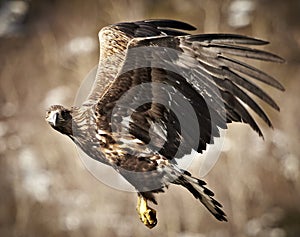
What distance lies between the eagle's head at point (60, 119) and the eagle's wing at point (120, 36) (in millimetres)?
521

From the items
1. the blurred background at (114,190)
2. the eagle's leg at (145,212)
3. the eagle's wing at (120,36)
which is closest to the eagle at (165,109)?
the eagle's leg at (145,212)

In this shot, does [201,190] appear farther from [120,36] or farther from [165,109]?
[120,36]

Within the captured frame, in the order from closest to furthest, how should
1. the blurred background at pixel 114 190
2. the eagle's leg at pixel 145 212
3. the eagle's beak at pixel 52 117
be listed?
the eagle's beak at pixel 52 117, the eagle's leg at pixel 145 212, the blurred background at pixel 114 190

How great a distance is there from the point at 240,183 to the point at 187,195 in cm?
103

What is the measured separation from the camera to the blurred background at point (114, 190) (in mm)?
14656

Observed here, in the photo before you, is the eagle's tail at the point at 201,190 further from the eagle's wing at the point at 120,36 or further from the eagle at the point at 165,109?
the eagle's wing at the point at 120,36

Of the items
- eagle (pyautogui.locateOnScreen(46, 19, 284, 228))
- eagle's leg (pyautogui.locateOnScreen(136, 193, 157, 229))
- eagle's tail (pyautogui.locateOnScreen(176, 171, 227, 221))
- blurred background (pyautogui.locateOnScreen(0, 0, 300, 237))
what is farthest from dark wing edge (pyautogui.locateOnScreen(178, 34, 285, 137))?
blurred background (pyautogui.locateOnScreen(0, 0, 300, 237))

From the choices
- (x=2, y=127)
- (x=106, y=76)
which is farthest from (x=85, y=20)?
(x=106, y=76)

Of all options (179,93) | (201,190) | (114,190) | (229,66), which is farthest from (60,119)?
(114,190)

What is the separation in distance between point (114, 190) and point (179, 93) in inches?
346

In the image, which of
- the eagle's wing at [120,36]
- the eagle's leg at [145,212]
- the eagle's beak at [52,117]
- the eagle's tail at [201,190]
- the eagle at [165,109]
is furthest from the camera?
the eagle's wing at [120,36]

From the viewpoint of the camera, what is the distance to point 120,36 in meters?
7.91

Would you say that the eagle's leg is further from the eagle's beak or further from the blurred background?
the blurred background

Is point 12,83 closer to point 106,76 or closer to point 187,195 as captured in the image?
point 187,195
